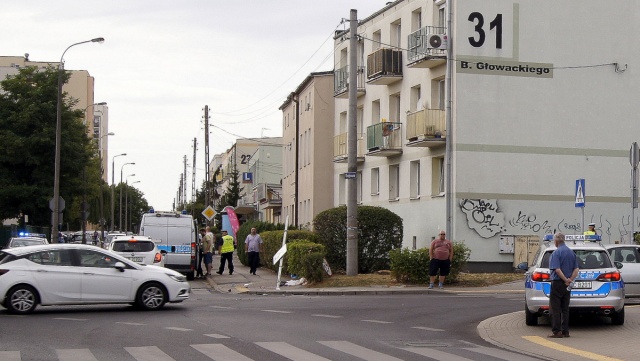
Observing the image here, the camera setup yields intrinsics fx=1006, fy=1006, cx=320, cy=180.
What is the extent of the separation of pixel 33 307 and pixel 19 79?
147 ft

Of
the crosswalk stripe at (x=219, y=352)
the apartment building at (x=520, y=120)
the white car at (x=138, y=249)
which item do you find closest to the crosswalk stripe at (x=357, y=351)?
the crosswalk stripe at (x=219, y=352)

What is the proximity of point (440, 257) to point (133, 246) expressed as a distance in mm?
9847

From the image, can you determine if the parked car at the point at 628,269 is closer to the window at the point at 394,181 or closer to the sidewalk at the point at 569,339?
the sidewalk at the point at 569,339

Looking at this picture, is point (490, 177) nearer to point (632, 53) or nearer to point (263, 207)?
point (632, 53)

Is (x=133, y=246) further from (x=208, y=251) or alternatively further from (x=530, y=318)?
(x=530, y=318)

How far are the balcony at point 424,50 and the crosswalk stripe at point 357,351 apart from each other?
22.4 metres

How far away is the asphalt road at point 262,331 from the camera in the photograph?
13641 millimetres

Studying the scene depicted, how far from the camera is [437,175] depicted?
38.1m

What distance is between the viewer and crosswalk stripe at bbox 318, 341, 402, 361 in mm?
13320

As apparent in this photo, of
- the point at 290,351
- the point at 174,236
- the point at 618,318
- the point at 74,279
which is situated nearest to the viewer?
the point at 290,351

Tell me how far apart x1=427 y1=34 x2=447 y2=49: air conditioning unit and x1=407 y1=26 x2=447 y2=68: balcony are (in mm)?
36

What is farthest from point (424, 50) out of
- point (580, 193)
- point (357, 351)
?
point (357, 351)

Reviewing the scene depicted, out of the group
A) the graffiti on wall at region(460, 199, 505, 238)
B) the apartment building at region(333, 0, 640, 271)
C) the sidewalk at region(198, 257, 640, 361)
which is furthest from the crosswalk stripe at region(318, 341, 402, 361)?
the graffiti on wall at region(460, 199, 505, 238)

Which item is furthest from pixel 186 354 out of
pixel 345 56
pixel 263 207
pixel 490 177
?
pixel 263 207
